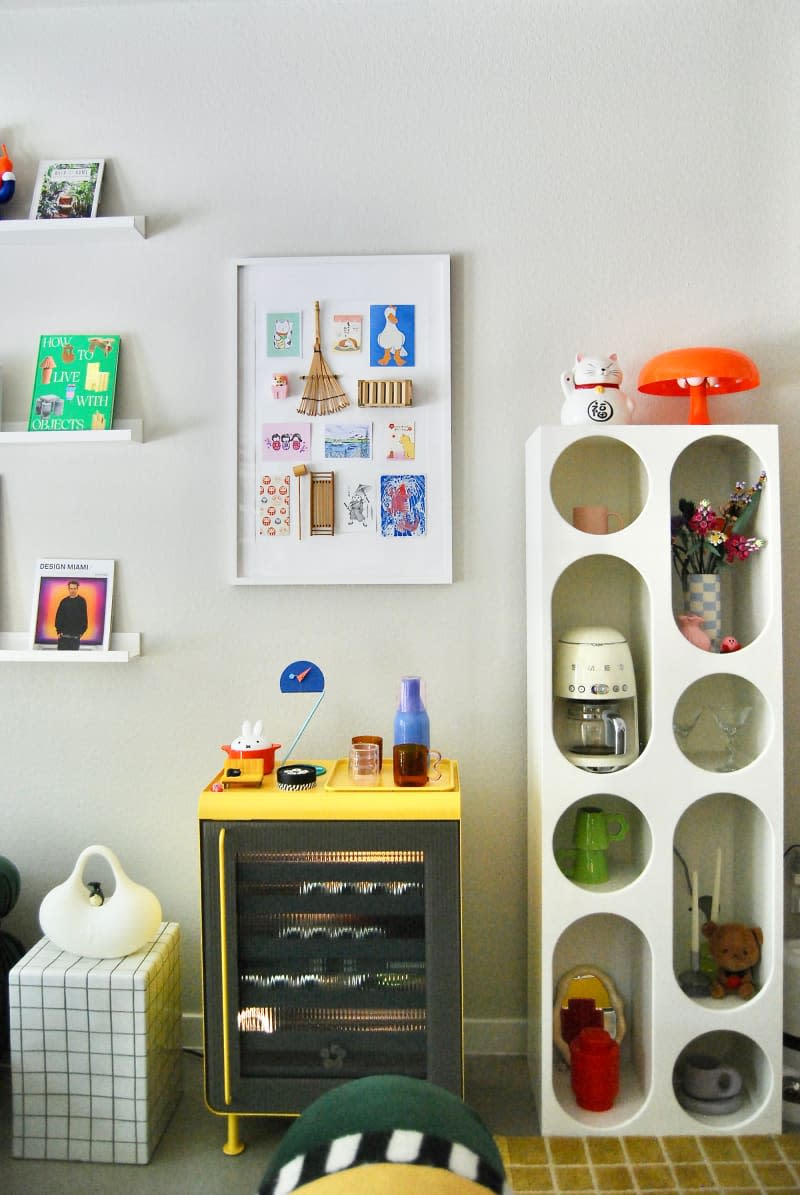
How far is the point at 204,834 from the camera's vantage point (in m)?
2.10

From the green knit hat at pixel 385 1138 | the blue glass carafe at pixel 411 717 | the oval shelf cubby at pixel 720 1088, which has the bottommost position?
the oval shelf cubby at pixel 720 1088

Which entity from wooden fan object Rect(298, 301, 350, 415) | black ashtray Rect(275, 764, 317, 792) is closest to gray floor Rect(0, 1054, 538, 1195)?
black ashtray Rect(275, 764, 317, 792)

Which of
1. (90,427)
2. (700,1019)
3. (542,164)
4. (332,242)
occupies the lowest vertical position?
(700,1019)

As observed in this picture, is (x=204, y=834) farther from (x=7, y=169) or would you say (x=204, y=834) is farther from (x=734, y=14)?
(x=734, y=14)

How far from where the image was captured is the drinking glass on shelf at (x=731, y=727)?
90.1 inches

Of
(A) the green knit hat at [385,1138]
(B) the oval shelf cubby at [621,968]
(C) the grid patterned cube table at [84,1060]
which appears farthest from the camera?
(B) the oval shelf cubby at [621,968]

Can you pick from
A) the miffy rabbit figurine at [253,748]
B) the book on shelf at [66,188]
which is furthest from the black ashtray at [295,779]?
the book on shelf at [66,188]

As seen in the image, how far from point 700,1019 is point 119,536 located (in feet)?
5.90

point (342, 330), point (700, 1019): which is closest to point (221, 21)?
point (342, 330)

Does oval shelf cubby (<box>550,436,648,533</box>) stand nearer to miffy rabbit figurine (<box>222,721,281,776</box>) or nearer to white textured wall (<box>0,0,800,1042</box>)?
white textured wall (<box>0,0,800,1042</box>)

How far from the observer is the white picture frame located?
2.45 metres

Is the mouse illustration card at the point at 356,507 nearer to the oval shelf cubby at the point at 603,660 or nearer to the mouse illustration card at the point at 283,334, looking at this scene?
the mouse illustration card at the point at 283,334

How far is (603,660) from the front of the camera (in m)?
2.22

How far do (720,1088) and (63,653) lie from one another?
1.86 meters
